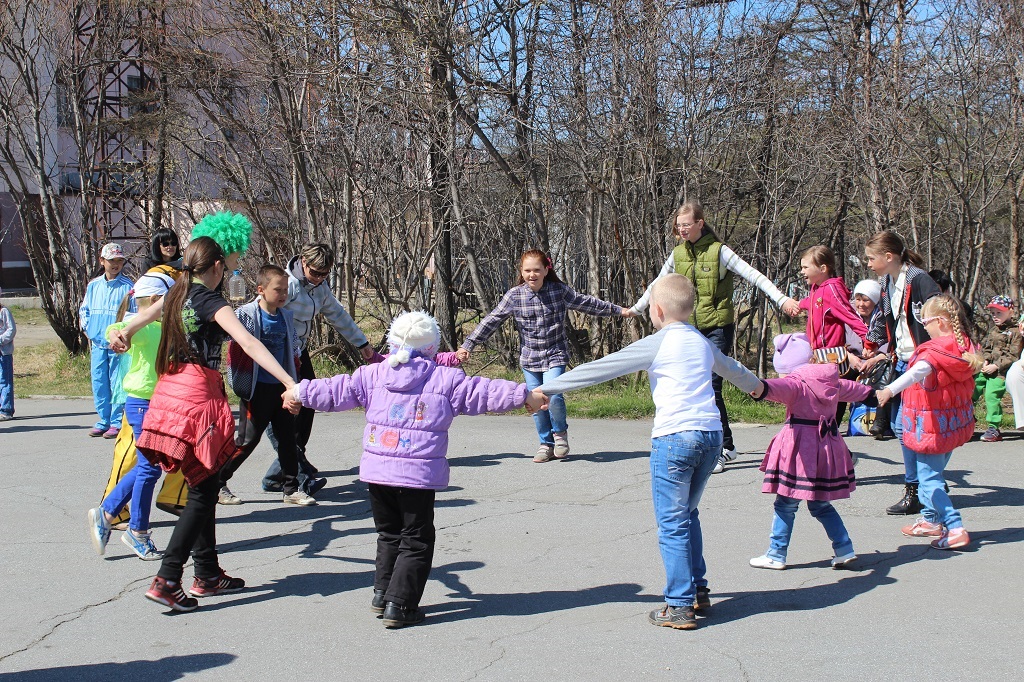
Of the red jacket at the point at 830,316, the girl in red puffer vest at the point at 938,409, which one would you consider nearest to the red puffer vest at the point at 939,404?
the girl in red puffer vest at the point at 938,409

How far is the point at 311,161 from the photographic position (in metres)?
13.2

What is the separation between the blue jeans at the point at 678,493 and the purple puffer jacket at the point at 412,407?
0.71 metres

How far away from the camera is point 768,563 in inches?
215

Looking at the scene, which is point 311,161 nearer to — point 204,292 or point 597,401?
point 597,401

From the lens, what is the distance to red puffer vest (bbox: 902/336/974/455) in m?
5.89

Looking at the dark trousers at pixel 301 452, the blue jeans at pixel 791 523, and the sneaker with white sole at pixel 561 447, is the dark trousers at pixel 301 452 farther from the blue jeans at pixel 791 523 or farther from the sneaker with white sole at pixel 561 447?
the blue jeans at pixel 791 523

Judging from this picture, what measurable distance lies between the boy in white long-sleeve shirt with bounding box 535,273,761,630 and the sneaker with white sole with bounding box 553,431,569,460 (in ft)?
12.4

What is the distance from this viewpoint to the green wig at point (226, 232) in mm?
5980

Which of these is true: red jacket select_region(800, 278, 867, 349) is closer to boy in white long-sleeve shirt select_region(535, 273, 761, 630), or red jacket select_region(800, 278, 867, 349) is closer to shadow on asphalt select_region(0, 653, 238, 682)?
boy in white long-sleeve shirt select_region(535, 273, 761, 630)

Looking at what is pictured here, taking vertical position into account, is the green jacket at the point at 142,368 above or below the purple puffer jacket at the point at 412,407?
above

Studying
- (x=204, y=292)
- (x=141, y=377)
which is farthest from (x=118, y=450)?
(x=204, y=292)

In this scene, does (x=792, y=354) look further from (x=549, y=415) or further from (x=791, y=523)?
(x=549, y=415)

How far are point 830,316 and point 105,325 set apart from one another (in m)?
6.91

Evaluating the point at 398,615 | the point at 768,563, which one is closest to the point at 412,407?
the point at 398,615
